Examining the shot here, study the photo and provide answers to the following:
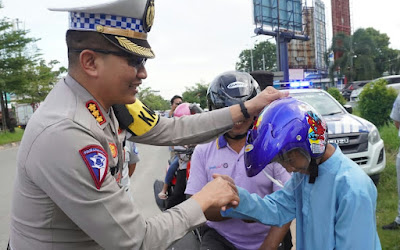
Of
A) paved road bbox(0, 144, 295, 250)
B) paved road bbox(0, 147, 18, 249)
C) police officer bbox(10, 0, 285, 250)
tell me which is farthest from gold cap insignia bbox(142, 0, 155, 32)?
paved road bbox(0, 147, 18, 249)

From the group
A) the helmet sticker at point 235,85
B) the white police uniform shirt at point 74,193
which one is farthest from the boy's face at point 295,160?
the helmet sticker at point 235,85

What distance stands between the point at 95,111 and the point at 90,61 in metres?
0.22

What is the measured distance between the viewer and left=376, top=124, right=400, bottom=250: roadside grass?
4.37 m

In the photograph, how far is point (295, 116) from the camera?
1709 millimetres

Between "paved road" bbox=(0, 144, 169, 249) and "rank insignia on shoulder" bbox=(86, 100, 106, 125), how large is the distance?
430cm

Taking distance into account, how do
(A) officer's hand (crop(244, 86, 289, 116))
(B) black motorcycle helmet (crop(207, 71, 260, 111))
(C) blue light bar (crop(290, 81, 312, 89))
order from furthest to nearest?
(C) blue light bar (crop(290, 81, 312, 89))
(B) black motorcycle helmet (crop(207, 71, 260, 111))
(A) officer's hand (crop(244, 86, 289, 116))

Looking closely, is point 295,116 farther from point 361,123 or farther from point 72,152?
point 361,123

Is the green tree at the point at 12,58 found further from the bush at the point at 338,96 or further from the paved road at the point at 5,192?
the bush at the point at 338,96

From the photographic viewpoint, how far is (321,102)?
753 cm

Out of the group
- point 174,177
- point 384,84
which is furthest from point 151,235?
point 384,84

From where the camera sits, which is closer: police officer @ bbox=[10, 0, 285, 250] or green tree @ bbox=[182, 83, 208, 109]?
police officer @ bbox=[10, 0, 285, 250]

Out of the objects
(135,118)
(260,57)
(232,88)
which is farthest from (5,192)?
(260,57)

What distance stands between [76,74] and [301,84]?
715 cm

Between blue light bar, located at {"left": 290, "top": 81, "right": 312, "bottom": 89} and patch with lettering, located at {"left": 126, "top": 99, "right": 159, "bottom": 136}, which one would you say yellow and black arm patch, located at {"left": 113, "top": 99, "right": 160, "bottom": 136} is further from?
blue light bar, located at {"left": 290, "top": 81, "right": 312, "bottom": 89}
